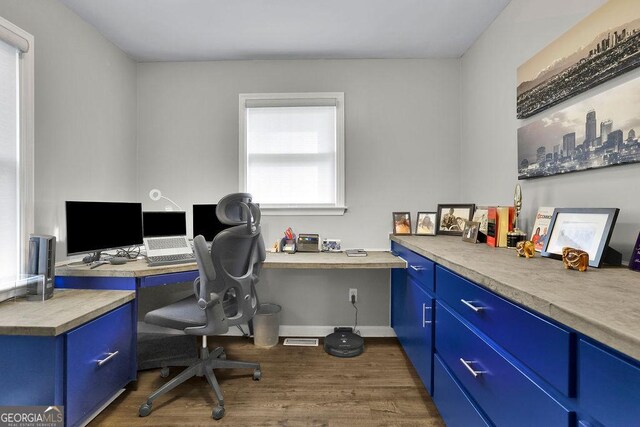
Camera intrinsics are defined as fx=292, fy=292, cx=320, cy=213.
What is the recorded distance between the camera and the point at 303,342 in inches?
101

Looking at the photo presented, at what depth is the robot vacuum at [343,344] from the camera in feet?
7.61

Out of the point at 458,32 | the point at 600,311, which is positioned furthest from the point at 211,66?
the point at 600,311

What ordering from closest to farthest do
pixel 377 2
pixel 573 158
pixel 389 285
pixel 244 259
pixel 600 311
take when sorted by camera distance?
pixel 600 311 < pixel 573 158 < pixel 244 259 < pixel 377 2 < pixel 389 285

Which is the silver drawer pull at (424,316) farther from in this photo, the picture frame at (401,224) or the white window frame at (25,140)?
the white window frame at (25,140)

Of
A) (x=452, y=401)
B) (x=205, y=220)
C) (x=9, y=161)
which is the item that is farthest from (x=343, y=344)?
(x=9, y=161)

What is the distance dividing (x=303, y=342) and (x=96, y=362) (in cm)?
148

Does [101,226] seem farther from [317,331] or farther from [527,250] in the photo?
[527,250]

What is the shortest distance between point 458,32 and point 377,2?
79cm

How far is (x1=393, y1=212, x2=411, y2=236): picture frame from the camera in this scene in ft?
8.57

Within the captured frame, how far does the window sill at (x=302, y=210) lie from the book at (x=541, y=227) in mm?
1462

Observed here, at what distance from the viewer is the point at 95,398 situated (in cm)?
155

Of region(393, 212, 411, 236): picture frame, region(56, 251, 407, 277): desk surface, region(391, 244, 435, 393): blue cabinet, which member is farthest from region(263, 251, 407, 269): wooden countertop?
region(393, 212, 411, 236): picture frame

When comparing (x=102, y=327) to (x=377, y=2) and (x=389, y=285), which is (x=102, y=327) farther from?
(x=377, y=2)

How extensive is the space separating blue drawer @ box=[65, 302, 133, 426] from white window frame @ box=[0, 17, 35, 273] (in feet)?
2.02
